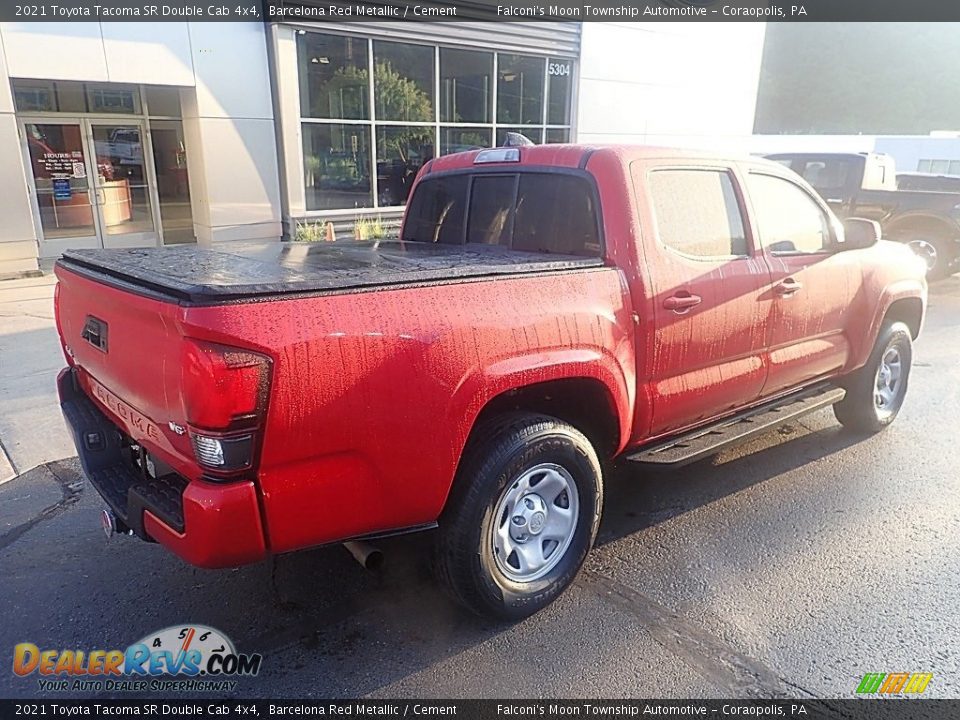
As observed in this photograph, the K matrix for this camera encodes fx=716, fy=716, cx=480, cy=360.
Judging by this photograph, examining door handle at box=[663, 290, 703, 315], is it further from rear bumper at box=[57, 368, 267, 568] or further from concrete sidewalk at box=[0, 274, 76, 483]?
concrete sidewalk at box=[0, 274, 76, 483]

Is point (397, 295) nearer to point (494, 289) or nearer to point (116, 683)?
point (494, 289)

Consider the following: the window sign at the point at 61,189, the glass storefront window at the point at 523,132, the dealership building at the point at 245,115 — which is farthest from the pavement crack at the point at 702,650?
the glass storefront window at the point at 523,132

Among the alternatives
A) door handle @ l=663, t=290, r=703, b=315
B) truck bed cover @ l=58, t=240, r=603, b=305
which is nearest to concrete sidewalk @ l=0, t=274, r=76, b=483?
truck bed cover @ l=58, t=240, r=603, b=305

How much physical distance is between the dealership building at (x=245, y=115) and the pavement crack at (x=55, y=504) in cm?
716

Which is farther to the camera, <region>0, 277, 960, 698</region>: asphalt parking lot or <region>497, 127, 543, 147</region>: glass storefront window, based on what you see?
<region>497, 127, 543, 147</region>: glass storefront window

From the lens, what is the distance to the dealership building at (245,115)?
34.3 feet

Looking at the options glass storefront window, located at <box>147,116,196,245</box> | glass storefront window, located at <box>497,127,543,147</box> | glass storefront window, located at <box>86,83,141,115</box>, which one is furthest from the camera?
glass storefront window, located at <box>497,127,543,147</box>

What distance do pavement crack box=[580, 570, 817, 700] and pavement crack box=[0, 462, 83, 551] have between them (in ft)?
9.76

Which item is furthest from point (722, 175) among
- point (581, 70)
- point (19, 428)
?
point (581, 70)

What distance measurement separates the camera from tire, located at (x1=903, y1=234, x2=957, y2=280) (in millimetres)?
11109

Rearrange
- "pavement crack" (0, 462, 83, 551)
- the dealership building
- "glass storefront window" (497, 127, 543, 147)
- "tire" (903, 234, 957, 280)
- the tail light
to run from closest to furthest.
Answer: the tail light, "pavement crack" (0, 462, 83, 551), the dealership building, "tire" (903, 234, 957, 280), "glass storefront window" (497, 127, 543, 147)

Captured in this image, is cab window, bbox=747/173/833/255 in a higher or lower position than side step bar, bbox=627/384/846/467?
higher

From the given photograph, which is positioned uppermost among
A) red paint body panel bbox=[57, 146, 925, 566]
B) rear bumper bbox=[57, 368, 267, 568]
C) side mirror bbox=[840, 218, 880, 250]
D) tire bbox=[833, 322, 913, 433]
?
side mirror bbox=[840, 218, 880, 250]

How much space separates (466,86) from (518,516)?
13238mm
